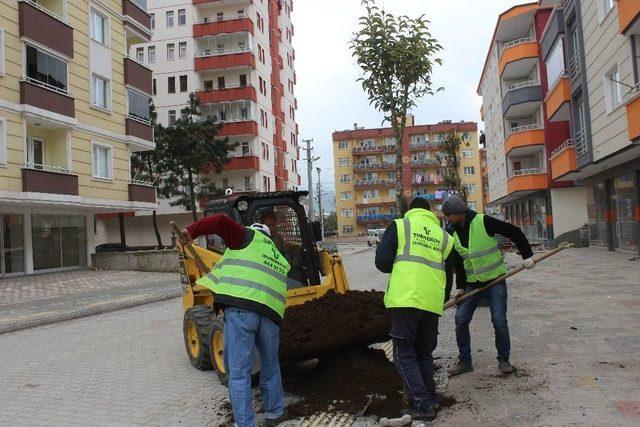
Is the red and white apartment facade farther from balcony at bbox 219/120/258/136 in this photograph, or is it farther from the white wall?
the white wall

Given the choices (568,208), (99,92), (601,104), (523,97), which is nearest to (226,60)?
(99,92)

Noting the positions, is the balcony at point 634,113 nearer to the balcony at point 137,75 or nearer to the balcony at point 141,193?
the balcony at point 141,193

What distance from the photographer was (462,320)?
5.86 meters

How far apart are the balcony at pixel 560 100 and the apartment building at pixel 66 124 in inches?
Result: 749

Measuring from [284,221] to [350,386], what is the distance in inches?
97.1

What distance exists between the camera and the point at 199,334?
6.39 m

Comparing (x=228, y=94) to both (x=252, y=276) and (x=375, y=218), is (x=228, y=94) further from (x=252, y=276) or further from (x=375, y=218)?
(x=375, y=218)

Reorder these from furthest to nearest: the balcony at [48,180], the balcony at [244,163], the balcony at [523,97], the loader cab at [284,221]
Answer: the balcony at [244,163]
the balcony at [523,97]
the balcony at [48,180]
the loader cab at [284,221]

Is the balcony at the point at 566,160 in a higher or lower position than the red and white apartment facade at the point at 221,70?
lower

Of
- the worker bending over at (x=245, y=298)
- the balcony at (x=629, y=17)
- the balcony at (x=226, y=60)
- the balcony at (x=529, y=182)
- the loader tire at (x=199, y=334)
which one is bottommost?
the loader tire at (x=199, y=334)

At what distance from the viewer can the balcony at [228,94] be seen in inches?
1774

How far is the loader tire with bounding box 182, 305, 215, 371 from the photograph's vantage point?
6.33m

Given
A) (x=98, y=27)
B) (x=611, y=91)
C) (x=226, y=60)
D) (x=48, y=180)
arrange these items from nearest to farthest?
1. (x=611, y=91)
2. (x=48, y=180)
3. (x=98, y=27)
4. (x=226, y=60)

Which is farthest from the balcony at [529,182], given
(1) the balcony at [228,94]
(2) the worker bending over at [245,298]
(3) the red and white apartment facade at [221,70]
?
(2) the worker bending over at [245,298]
